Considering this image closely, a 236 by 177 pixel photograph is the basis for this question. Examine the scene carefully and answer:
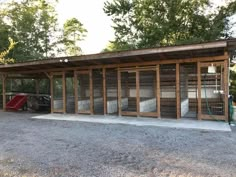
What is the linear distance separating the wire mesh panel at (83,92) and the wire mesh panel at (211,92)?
4747mm

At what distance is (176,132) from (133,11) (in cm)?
1281

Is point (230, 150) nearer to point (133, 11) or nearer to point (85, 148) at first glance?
point (85, 148)

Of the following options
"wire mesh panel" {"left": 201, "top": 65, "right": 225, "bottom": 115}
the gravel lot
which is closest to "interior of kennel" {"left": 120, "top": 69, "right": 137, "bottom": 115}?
"wire mesh panel" {"left": 201, "top": 65, "right": 225, "bottom": 115}

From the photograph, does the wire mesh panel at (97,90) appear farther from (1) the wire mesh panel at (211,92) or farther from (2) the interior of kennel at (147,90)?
(1) the wire mesh panel at (211,92)

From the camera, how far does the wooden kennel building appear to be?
7.25m

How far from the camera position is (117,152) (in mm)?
4371

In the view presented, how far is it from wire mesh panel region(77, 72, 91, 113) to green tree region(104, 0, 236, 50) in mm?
6291

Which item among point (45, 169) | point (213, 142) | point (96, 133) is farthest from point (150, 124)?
point (45, 169)

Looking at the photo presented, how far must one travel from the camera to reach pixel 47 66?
10.3 metres

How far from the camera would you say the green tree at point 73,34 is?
21598mm

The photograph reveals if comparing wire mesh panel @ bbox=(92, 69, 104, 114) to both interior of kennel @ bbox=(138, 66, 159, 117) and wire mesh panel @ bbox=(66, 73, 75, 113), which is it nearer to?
wire mesh panel @ bbox=(66, 73, 75, 113)

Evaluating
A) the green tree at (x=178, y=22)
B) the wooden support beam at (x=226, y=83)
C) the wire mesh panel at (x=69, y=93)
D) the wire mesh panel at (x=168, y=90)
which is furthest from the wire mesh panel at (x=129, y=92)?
the green tree at (x=178, y=22)

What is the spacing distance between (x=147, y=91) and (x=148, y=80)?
2.21ft

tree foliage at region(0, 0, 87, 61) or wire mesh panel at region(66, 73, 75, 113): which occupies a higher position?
tree foliage at region(0, 0, 87, 61)
